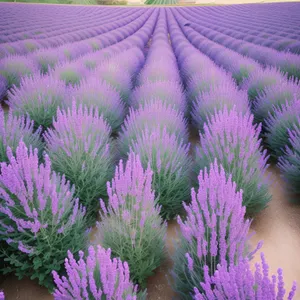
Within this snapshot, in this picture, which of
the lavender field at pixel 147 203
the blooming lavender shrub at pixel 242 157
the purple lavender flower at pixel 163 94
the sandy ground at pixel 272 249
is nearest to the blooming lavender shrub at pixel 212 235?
the lavender field at pixel 147 203

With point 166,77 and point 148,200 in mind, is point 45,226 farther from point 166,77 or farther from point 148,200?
point 166,77

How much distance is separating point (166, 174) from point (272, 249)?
960 millimetres

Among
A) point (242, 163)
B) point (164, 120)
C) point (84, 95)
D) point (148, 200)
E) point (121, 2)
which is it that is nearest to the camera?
point (148, 200)

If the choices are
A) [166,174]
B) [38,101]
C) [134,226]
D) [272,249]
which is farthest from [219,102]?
[38,101]

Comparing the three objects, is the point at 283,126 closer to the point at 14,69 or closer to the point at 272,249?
the point at 272,249

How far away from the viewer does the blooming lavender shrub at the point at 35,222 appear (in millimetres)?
1391

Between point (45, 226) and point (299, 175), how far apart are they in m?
1.99

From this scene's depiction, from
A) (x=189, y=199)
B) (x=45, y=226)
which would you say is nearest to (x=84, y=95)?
(x=189, y=199)

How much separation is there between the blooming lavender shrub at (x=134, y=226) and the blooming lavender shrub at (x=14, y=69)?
3879 mm

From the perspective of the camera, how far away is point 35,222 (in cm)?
137

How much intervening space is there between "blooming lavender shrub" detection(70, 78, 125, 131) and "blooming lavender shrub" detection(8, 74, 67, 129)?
9.4 inches

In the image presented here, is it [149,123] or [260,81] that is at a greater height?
[260,81]

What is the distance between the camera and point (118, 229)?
1.44m

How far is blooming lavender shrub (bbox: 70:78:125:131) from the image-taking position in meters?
3.15
